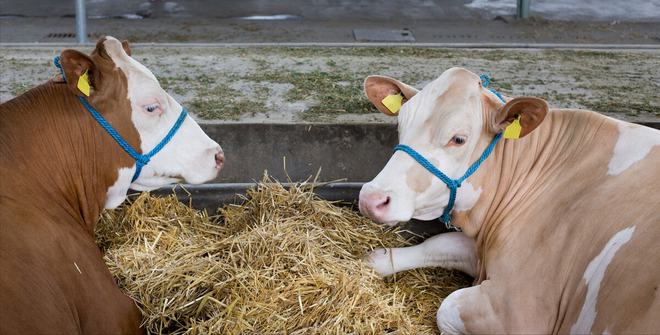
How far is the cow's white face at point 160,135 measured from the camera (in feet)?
11.2

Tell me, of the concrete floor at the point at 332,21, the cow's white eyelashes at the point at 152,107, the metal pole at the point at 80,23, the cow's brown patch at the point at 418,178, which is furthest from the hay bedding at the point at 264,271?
the concrete floor at the point at 332,21

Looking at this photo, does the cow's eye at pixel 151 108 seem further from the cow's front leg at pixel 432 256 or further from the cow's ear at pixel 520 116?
the cow's ear at pixel 520 116

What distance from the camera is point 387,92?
13.0 feet

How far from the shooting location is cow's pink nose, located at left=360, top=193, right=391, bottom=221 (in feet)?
11.1

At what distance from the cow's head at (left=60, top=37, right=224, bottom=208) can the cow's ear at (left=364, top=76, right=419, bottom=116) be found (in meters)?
0.79

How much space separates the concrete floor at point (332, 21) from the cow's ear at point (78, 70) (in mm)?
6153

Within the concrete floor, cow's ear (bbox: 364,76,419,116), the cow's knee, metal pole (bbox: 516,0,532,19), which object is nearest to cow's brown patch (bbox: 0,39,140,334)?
cow's ear (bbox: 364,76,419,116)

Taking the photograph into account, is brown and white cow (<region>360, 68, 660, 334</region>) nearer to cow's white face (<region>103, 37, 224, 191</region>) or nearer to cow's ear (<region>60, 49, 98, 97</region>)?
cow's white face (<region>103, 37, 224, 191</region>)

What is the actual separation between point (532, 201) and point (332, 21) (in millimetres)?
7553

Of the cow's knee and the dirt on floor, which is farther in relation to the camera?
the dirt on floor

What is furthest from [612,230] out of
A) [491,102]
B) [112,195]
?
[112,195]

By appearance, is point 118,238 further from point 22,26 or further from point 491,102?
point 22,26

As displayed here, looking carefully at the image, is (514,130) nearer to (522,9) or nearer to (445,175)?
(445,175)

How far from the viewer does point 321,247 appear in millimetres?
4016
